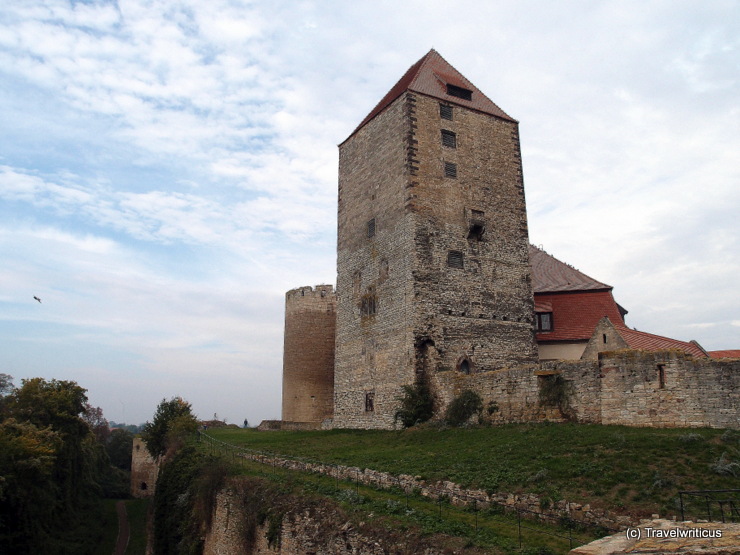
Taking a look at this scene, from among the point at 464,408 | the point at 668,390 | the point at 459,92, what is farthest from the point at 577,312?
the point at 668,390

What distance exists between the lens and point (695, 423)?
1530 centimetres

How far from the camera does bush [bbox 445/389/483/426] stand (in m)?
20.7

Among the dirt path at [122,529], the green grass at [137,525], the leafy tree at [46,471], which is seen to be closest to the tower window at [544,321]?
the leafy tree at [46,471]

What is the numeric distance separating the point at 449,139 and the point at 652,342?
11.7m

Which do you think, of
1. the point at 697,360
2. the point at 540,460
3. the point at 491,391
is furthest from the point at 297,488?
the point at 697,360

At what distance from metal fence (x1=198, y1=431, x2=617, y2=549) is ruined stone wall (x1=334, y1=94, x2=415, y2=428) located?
589cm

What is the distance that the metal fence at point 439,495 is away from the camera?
427 inches

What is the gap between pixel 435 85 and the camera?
2780 cm

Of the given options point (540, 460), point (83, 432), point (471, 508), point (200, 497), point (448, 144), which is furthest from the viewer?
point (83, 432)

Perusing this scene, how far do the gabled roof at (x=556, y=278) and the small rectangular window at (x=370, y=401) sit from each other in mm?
8883

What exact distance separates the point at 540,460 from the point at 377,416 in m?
11.4

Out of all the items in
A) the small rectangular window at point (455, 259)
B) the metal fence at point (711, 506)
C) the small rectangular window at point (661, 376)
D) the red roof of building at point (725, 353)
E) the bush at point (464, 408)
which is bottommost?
the metal fence at point (711, 506)

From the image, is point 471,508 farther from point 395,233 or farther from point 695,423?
point 395,233

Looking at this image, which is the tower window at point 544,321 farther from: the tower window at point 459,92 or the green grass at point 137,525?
the green grass at point 137,525
